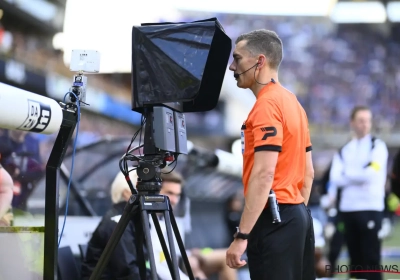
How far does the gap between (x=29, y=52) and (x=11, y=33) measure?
1.21 metres

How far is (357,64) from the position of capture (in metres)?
25.5

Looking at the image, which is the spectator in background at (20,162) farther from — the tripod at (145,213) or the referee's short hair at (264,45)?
the referee's short hair at (264,45)

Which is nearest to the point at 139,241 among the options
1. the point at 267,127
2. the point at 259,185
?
the point at 259,185

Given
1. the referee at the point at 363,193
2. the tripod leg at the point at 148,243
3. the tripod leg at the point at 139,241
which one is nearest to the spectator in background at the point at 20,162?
the tripod leg at the point at 139,241

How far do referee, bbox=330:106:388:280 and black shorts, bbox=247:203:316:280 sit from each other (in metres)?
3.36

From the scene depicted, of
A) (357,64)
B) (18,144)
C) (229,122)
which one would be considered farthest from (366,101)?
(18,144)

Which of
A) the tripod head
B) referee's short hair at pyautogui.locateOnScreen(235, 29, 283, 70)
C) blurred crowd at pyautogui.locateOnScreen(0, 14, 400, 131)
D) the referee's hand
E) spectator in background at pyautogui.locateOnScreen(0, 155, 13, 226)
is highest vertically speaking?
blurred crowd at pyautogui.locateOnScreen(0, 14, 400, 131)

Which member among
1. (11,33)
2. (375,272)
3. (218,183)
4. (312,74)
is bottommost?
(375,272)

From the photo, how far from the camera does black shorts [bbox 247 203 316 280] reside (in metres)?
2.98

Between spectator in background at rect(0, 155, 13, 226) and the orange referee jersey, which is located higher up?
the orange referee jersey

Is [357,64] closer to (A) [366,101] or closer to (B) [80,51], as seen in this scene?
(A) [366,101]

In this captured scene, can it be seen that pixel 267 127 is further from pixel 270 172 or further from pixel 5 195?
pixel 5 195

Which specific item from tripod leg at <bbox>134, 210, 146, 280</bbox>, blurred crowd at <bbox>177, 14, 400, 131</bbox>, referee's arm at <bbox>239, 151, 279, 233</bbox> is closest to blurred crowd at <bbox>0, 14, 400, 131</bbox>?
blurred crowd at <bbox>177, 14, 400, 131</bbox>

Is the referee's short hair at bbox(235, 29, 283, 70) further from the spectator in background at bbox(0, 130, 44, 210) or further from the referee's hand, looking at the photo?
the spectator in background at bbox(0, 130, 44, 210)
